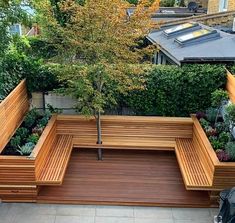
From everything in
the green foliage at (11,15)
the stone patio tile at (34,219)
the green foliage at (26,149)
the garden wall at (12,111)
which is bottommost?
the stone patio tile at (34,219)

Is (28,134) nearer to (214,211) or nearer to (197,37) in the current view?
(214,211)

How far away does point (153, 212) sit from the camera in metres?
6.38

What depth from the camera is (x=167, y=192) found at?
689cm

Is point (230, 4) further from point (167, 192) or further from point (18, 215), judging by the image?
point (18, 215)

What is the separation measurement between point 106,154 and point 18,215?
2683mm

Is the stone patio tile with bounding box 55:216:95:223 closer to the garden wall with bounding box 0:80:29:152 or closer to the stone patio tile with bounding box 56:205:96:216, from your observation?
the stone patio tile with bounding box 56:205:96:216

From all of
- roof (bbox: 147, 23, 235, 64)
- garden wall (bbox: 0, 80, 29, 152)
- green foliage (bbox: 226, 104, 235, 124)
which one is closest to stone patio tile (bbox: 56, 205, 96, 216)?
garden wall (bbox: 0, 80, 29, 152)

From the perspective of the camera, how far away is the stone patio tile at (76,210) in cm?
629

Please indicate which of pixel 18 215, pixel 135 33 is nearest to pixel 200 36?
pixel 135 33

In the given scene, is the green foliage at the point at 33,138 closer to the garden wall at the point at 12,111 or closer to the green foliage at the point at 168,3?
the garden wall at the point at 12,111

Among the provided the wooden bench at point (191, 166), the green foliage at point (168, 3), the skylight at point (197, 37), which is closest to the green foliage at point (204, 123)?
the wooden bench at point (191, 166)

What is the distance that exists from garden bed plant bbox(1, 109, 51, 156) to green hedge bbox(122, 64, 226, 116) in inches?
82.5

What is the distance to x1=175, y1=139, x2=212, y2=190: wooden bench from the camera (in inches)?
256

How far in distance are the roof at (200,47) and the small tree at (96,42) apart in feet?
6.07
